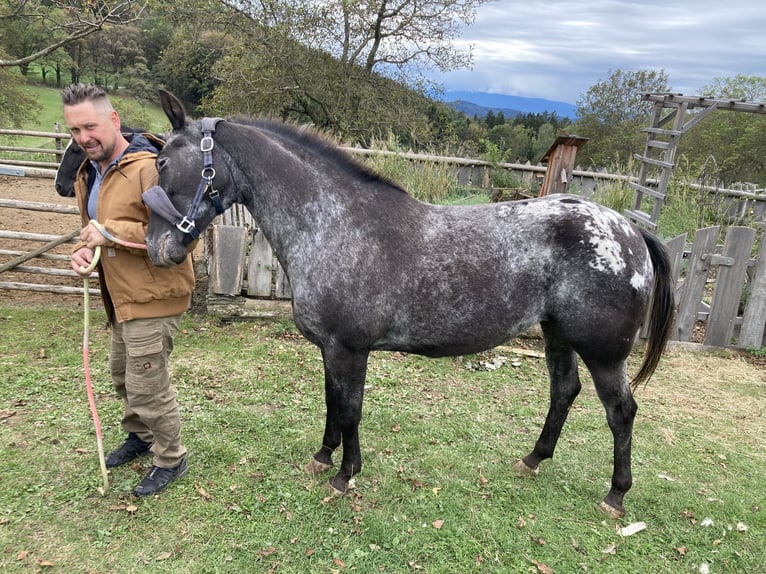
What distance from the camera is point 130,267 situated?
105 inches

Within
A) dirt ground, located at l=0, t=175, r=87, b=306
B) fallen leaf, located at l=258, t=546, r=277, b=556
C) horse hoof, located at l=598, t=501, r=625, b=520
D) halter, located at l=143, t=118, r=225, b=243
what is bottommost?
fallen leaf, located at l=258, t=546, r=277, b=556

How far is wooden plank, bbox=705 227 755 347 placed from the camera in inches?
219

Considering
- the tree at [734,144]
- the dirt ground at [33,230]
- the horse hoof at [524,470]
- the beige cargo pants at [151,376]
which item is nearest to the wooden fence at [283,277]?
the dirt ground at [33,230]

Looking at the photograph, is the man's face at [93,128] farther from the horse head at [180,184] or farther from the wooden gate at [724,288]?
the wooden gate at [724,288]

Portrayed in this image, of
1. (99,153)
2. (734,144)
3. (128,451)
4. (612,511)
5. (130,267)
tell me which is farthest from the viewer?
(734,144)

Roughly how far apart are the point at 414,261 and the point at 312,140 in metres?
0.98

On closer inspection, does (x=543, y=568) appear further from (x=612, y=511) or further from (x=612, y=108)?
(x=612, y=108)

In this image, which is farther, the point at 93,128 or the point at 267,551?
the point at 267,551

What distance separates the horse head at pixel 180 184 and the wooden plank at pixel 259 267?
3.20m

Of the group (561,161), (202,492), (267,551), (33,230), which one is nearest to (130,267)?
(202,492)

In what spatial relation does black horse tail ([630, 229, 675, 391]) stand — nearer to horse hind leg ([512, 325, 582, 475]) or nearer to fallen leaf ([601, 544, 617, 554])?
horse hind leg ([512, 325, 582, 475])

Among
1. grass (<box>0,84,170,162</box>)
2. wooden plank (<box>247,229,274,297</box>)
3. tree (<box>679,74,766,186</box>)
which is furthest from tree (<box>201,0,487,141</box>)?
tree (<box>679,74,766,186</box>)

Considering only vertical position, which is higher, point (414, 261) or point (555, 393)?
point (414, 261)

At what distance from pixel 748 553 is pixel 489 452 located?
171 cm
